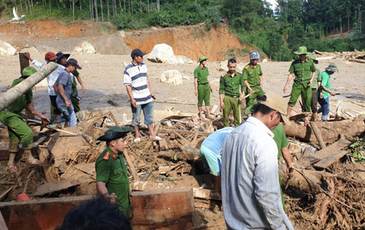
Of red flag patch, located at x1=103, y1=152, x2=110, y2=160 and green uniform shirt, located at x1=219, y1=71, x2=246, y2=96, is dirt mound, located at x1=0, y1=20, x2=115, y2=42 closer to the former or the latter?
green uniform shirt, located at x1=219, y1=71, x2=246, y2=96

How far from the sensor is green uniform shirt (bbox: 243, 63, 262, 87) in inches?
338

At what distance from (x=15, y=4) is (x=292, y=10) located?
4796 centimetres

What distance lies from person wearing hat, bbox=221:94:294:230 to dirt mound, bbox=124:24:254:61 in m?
34.9

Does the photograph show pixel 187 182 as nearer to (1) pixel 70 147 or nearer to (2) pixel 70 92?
(1) pixel 70 147

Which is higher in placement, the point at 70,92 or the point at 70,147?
the point at 70,92

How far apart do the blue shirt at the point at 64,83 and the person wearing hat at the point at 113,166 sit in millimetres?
3848

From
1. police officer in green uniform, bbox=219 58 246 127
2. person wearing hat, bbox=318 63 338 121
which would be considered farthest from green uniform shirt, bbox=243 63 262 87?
person wearing hat, bbox=318 63 338 121

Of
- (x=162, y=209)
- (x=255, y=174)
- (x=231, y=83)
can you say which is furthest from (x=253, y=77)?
(x=255, y=174)

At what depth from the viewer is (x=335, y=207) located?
4703 millimetres

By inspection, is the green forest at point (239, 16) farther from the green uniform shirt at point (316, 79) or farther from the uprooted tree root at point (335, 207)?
the uprooted tree root at point (335, 207)

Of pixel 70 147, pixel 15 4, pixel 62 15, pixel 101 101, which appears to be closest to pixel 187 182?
pixel 70 147

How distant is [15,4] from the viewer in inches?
1603

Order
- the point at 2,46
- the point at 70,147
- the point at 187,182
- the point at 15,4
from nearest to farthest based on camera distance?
the point at 187,182
the point at 70,147
the point at 2,46
the point at 15,4

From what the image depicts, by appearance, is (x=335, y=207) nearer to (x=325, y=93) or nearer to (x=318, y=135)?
(x=318, y=135)
